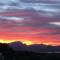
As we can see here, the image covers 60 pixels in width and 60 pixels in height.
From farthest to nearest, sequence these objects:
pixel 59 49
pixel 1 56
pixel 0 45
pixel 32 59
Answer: pixel 59 49 → pixel 32 59 → pixel 0 45 → pixel 1 56

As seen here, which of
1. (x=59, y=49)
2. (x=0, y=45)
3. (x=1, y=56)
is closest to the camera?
(x=1, y=56)

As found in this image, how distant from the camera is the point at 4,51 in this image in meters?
44.1

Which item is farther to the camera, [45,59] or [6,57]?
[45,59]

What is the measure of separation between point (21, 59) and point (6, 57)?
13.8m

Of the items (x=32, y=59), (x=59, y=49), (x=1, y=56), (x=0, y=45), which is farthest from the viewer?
(x=59, y=49)

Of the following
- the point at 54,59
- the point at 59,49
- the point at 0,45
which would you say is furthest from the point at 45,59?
the point at 59,49

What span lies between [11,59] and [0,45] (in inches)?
112

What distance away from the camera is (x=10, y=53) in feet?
148

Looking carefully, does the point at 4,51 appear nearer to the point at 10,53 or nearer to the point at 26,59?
the point at 10,53

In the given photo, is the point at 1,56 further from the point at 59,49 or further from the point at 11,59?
the point at 59,49

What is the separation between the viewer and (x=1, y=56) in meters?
42.4

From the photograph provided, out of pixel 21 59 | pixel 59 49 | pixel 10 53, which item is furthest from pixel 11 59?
pixel 59 49

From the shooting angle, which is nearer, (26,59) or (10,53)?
(10,53)

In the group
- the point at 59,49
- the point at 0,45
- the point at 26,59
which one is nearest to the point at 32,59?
the point at 26,59
